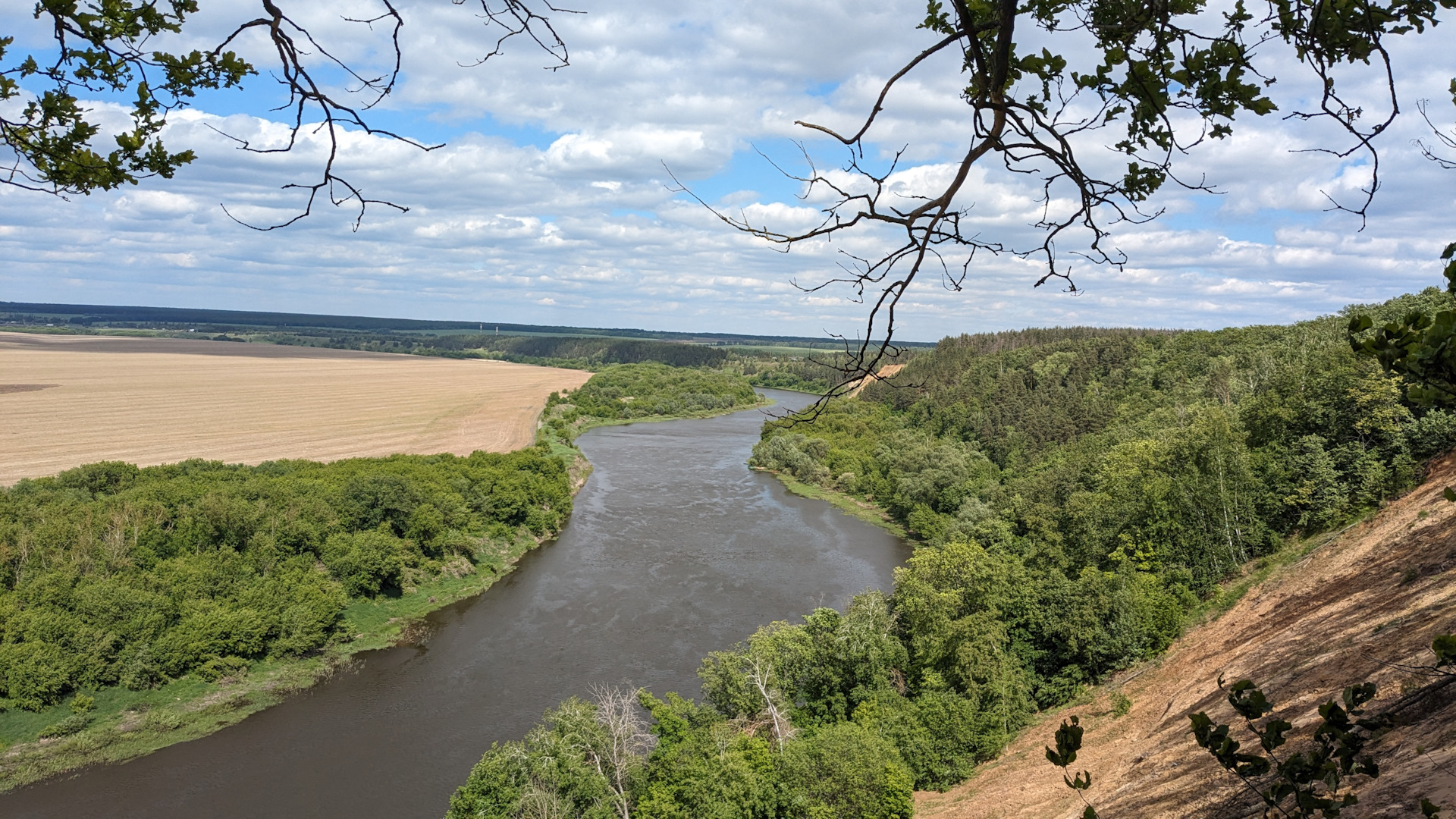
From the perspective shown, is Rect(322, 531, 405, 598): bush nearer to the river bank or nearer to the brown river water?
the river bank

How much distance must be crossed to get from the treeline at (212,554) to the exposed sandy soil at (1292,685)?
21631 millimetres

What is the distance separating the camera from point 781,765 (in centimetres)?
1544

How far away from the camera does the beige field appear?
47.1m

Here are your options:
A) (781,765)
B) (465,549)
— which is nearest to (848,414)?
(465,549)

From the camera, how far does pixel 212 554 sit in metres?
27.5

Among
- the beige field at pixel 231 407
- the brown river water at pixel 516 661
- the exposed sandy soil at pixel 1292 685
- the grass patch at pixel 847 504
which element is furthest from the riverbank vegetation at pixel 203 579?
the exposed sandy soil at pixel 1292 685

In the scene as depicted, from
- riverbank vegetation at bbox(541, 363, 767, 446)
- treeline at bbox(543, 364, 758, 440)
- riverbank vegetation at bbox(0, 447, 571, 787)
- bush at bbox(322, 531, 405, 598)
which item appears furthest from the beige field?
bush at bbox(322, 531, 405, 598)

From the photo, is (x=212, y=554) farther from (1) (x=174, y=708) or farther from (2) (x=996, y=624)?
(2) (x=996, y=624)

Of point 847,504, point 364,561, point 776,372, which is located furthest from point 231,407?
point 776,372

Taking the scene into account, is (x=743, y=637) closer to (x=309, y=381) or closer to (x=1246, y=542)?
(x=1246, y=542)

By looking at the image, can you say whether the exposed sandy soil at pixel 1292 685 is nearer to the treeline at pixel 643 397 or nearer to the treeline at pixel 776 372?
the treeline at pixel 643 397

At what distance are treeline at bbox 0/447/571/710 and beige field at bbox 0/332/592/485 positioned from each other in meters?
12.2

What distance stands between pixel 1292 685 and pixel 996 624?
8720 millimetres

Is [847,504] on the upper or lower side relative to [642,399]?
lower
